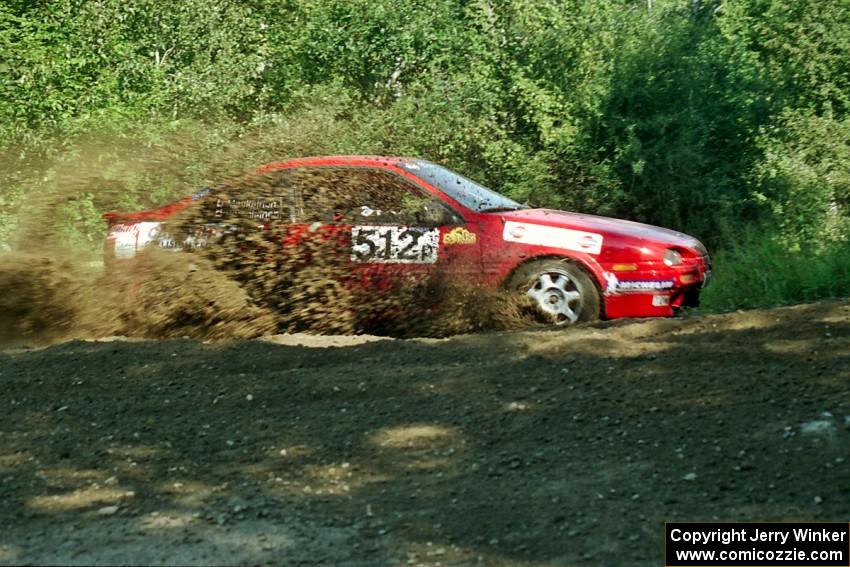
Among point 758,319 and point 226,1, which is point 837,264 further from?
point 226,1

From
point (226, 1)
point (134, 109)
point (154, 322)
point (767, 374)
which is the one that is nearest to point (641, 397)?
point (767, 374)

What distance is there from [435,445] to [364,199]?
4.98 metres

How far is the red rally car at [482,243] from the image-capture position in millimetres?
9234

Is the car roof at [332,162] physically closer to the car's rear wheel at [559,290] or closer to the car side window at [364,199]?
the car side window at [364,199]

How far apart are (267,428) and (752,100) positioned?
13410mm

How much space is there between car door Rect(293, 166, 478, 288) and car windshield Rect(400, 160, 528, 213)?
189 mm

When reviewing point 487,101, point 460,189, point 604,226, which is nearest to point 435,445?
point 604,226

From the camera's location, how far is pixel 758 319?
646cm

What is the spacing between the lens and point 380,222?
935cm

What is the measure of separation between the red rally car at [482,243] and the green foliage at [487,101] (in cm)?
297

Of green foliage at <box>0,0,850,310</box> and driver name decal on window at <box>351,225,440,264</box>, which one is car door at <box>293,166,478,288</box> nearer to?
driver name decal on window at <box>351,225,440,264</box>

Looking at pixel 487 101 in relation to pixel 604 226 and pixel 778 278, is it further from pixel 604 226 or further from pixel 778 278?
pixel 778 278

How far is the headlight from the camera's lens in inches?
369

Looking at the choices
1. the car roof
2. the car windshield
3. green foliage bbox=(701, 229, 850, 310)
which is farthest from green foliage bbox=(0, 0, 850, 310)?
green foliage bbox=(701, 229, 850, 310)
